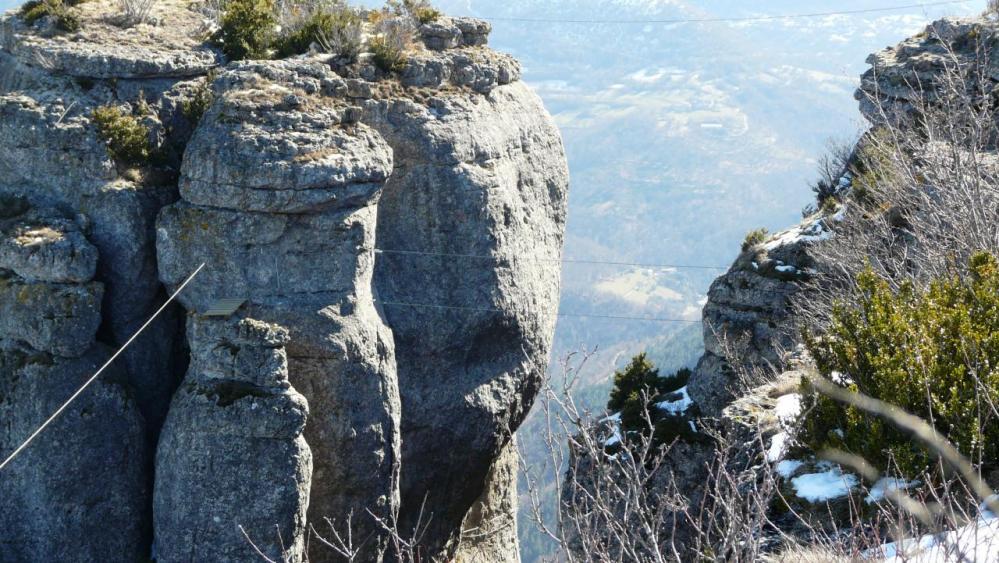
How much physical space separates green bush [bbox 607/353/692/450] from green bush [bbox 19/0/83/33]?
1461 centimetres

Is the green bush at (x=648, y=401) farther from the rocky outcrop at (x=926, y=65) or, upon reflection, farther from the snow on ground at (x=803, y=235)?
the rocky outcrop at (x=926, y=65)

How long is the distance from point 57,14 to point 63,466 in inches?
368

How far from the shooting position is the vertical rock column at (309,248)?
63.4ft

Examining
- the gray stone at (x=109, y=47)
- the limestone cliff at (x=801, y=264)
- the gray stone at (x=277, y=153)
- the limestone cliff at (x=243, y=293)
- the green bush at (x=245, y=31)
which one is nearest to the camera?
the limestone cliff at (x=243, y=293)

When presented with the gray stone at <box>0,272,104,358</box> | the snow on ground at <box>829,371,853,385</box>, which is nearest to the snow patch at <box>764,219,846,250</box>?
the snow on ground at <box>829,371,853,385</box>

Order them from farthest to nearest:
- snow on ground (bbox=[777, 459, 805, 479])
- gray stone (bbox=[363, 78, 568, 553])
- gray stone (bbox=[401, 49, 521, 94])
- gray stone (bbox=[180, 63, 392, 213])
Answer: gray stone (bbox=[401, 49, 521, 94]) → gray stone (bbox=[363, 78, 568, 553]) → gray stone (bbox=[180, 63, 392, 213]) → snow on ground (bbox=[777, 459, 805, 479])

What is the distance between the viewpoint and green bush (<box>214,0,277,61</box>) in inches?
890

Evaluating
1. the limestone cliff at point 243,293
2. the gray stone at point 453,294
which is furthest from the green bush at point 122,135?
the gray stone at point 453,294

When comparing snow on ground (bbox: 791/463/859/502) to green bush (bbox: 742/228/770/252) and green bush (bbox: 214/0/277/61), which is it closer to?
green bush (bbox: 742/228/770/252)

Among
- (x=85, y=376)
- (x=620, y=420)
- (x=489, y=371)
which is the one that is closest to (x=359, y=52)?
(x=489, y=371)

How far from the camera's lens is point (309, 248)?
64.7ft

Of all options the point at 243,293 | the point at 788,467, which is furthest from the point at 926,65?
the point at 243,293

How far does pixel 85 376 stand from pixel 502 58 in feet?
40.7

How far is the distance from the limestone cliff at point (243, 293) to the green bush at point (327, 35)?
51cm
